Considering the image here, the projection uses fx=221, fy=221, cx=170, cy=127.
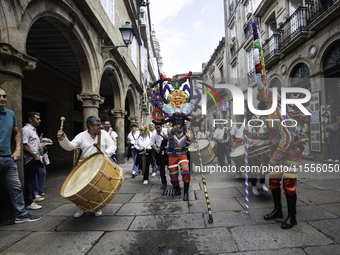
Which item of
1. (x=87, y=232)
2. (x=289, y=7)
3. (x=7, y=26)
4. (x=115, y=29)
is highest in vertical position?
(x=289, y=7)

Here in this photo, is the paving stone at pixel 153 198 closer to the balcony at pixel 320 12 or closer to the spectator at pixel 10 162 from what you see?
the spectator at pixel 10 162

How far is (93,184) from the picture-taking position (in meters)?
→ 2.94

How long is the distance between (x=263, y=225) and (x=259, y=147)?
5.32 feet

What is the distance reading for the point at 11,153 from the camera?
3.32m

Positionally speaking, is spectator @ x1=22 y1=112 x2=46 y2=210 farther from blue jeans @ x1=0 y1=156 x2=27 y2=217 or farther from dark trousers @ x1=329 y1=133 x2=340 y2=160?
dark trousers @ x1=329 y1=133 x2=340 y2=160

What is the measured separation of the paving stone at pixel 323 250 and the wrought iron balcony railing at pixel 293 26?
31.8 ft

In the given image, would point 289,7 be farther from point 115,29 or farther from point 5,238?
point 5,238

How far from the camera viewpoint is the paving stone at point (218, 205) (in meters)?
3.74

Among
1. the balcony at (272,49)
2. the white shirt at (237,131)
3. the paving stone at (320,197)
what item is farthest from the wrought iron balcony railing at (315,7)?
the paving stone at (320,197)

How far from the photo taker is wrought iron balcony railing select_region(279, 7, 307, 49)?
9680 mm

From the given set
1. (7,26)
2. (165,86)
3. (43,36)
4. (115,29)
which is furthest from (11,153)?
(115,29)

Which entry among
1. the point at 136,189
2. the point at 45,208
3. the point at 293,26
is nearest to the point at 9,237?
the point at 45,208

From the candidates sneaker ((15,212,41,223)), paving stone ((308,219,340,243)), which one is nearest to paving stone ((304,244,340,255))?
paving stone ((308,219,340,243))

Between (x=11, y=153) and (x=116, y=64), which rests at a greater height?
(x=116, y=64)
